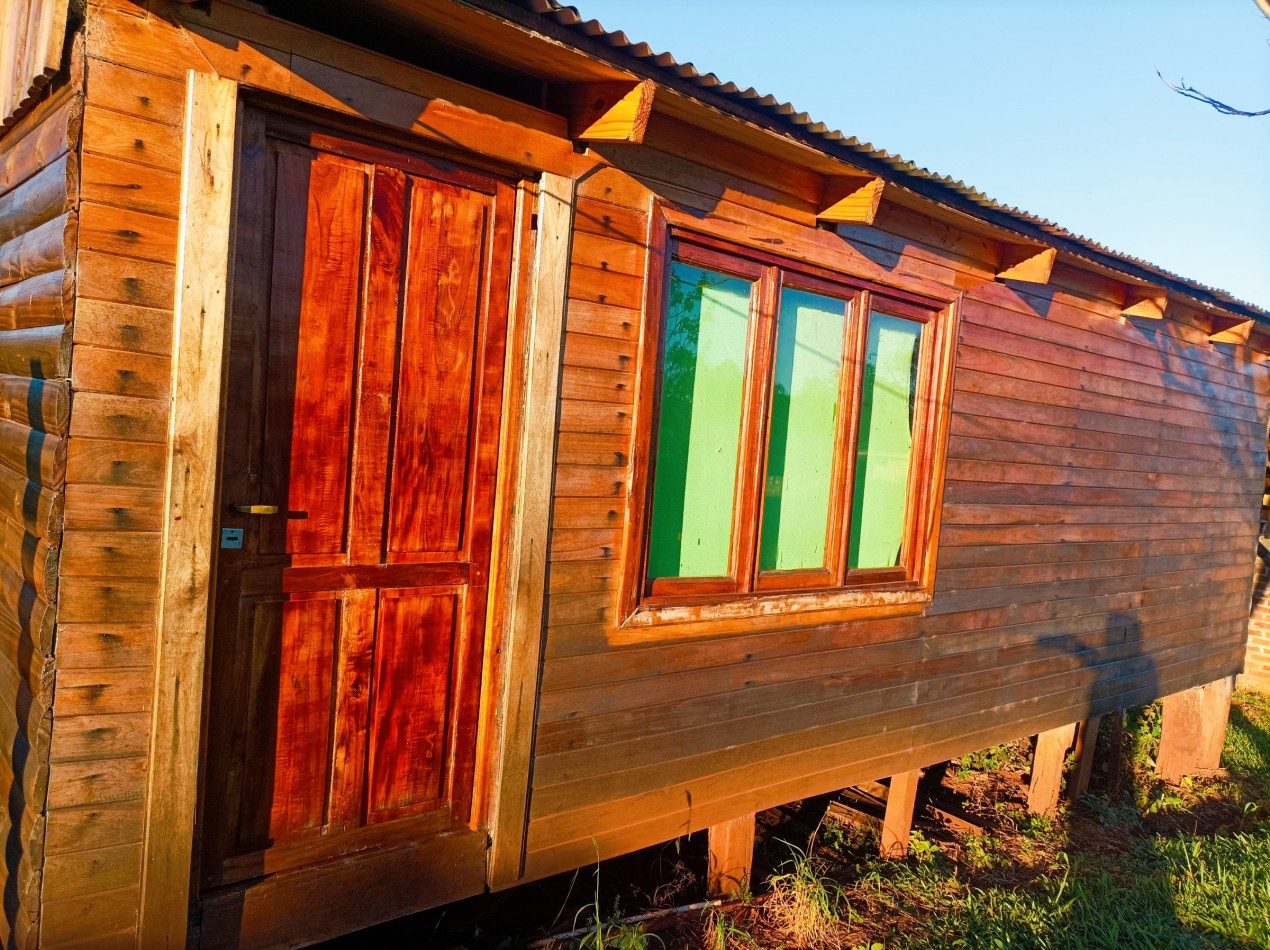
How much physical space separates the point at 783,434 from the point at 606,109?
1767mm

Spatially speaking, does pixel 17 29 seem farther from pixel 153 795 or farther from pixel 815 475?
pixel 815 475

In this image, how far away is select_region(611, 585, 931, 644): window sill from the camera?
3615 millimetres

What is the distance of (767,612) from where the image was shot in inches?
160

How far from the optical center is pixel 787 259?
4.00 m

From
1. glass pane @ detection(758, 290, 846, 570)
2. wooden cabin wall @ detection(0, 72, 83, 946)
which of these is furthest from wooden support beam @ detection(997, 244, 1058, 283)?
wooden cabin wall @ detection(0, 72, 83, 946)

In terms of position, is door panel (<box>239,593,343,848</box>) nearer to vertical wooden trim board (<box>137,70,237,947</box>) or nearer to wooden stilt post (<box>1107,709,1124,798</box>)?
vertical wooden trim board (<box>137,70,237,947</box>)

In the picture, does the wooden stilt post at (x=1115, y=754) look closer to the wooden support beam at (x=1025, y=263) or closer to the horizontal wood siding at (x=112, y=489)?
the wooden support beam at (x=1025, y=263)

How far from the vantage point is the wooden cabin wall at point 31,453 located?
2326mm

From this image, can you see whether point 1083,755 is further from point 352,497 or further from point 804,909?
point 352,497

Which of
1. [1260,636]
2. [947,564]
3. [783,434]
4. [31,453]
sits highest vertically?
[783,434]

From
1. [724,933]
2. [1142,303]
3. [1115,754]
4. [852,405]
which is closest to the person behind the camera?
[724,933]

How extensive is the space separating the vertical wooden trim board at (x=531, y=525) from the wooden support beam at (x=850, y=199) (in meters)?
1.43

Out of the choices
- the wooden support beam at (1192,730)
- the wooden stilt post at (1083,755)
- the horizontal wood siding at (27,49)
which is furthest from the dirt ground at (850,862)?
the horizontal wood siding at (27,49)

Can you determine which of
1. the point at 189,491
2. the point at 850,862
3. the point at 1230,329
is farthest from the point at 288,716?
the point at 1230,329
